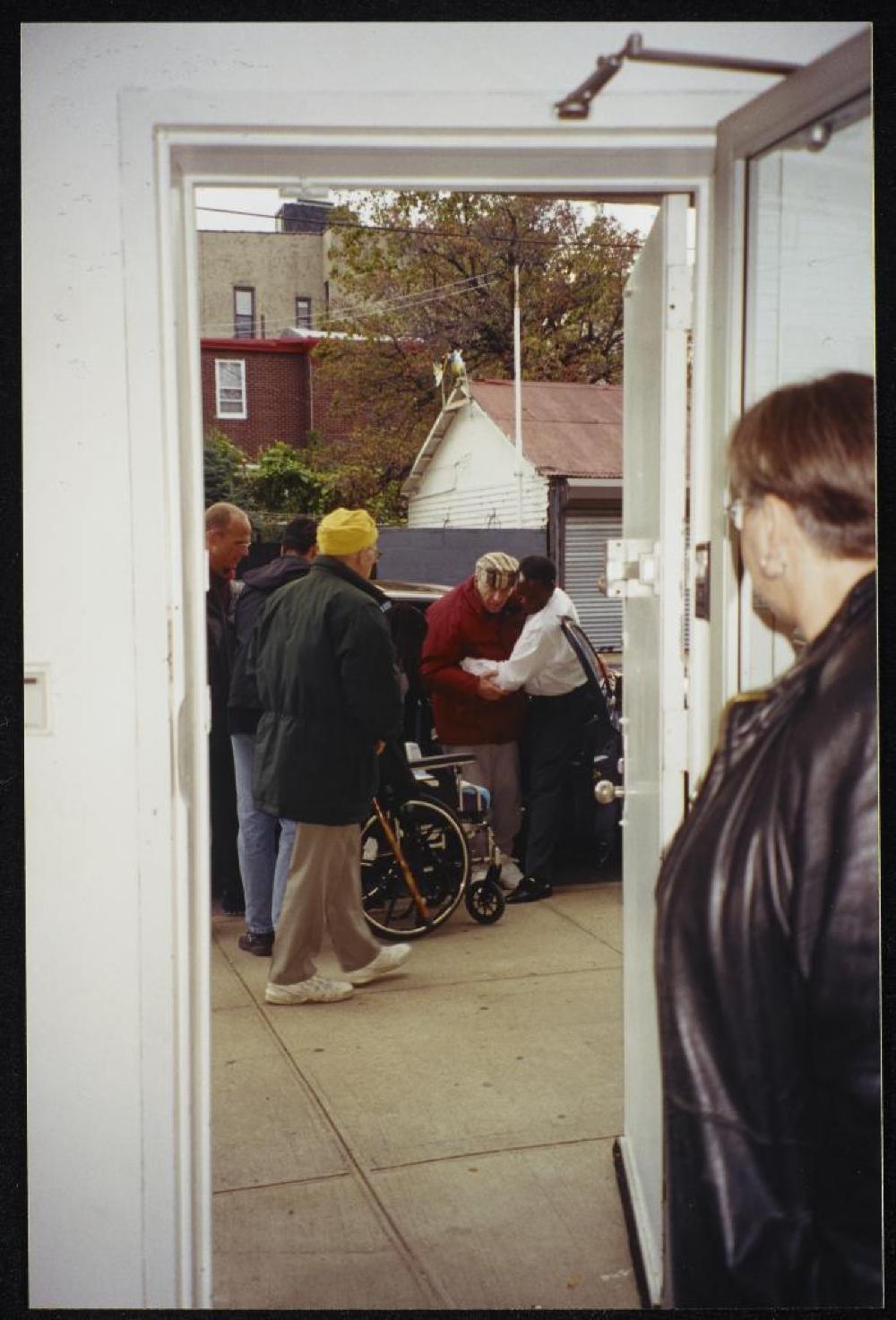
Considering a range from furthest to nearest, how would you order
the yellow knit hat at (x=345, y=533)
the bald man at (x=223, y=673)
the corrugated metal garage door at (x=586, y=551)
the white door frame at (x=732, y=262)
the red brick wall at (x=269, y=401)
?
the red brick wall at (x=269, y=401), the corrugated metal garage door at (x=586, y=551), the bald man at (x=223, y=673), the yellow knit hat at (x=345, y=533), the white door frame at (x=732, y=262)

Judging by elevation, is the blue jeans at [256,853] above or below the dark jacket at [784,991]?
below

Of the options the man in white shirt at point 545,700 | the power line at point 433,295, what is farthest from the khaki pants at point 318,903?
the power line at point 433,295

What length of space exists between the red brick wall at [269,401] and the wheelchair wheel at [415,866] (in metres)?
26.5

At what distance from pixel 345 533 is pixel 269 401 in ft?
91.1

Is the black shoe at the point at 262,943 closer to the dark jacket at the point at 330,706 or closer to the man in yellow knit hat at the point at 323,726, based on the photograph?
the man in yellow knit hat at the point at 323,726

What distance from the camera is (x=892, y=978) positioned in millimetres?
2346

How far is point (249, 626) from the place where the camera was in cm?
559

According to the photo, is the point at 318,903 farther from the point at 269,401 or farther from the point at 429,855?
the point at 269,401

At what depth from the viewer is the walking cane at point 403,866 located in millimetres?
5617

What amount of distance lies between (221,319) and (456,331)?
61.5ft

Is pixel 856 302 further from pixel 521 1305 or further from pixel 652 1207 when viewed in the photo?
pixel 521 1305

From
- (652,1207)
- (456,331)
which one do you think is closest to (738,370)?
(652,1207)

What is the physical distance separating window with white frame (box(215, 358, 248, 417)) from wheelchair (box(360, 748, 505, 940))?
26.7 meters

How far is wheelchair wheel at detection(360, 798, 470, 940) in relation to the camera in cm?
576
